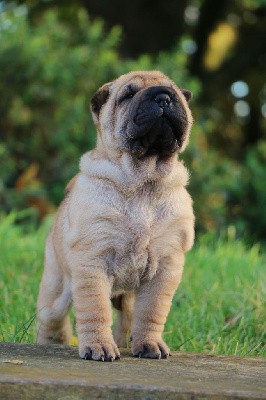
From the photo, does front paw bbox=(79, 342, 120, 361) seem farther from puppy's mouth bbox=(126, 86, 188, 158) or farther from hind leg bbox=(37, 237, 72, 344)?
puppy's mouth bbox=(126, 86, 188, 158)

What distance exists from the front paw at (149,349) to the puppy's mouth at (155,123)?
0.84m

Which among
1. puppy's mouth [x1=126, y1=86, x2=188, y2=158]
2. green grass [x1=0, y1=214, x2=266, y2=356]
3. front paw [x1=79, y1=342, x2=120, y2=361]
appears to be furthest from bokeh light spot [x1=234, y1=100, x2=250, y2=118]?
front paw [x1=79, y1=342, x2=120, y2=361]

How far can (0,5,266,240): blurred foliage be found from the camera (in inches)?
324

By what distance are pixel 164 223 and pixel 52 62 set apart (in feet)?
17.4

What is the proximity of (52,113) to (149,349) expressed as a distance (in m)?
5.63

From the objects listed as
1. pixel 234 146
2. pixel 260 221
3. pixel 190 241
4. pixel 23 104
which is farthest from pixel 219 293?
pixel 234 146

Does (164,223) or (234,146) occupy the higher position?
(164,223)

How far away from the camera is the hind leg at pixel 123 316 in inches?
158

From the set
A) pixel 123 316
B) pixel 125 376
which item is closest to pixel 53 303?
pixel 123 316

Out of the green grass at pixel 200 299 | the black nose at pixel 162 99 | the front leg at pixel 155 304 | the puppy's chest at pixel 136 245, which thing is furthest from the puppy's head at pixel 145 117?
the green grass at pixel 200 299

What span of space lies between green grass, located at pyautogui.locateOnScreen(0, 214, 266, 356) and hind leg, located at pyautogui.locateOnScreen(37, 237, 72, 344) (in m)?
0.09

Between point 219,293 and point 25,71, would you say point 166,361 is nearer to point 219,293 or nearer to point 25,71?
point 219,293

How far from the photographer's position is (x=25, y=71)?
8.31 m

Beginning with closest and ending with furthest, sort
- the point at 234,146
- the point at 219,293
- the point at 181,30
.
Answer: the point at 219,293, the point at 181,30, the point at 234,146
